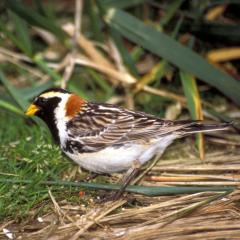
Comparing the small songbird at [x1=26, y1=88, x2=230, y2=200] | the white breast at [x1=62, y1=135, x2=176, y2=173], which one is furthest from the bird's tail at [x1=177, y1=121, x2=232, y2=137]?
the white breast at [x1=62, y1=135, x2=176, y2=173]

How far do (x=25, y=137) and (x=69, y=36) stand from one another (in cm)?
140

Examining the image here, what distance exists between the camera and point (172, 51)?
Answer: 5785 mm

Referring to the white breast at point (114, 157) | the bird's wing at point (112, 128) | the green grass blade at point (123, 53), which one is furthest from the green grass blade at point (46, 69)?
the white breast at point (114, 157)

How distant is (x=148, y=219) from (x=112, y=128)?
899 millimetres

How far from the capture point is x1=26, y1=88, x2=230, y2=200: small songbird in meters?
4.79

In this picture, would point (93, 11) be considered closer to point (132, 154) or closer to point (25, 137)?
point (25, 137)

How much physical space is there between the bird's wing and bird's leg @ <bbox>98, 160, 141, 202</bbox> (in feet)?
0.64

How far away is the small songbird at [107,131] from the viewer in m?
4.79

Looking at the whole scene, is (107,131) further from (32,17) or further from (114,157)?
(32,17)

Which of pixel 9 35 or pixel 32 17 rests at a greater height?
pixel 32 17

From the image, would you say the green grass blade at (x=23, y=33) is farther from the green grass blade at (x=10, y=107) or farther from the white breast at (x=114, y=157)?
the white breast at (x=114, y=157)

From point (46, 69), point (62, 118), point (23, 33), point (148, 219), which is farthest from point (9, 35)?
point (148, 219)

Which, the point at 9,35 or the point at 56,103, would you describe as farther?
the point at 9,35

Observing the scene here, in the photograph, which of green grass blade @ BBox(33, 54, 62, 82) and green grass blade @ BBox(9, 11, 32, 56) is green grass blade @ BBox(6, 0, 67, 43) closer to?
green grass blade @ BBox(9, 11, 32, 56)
